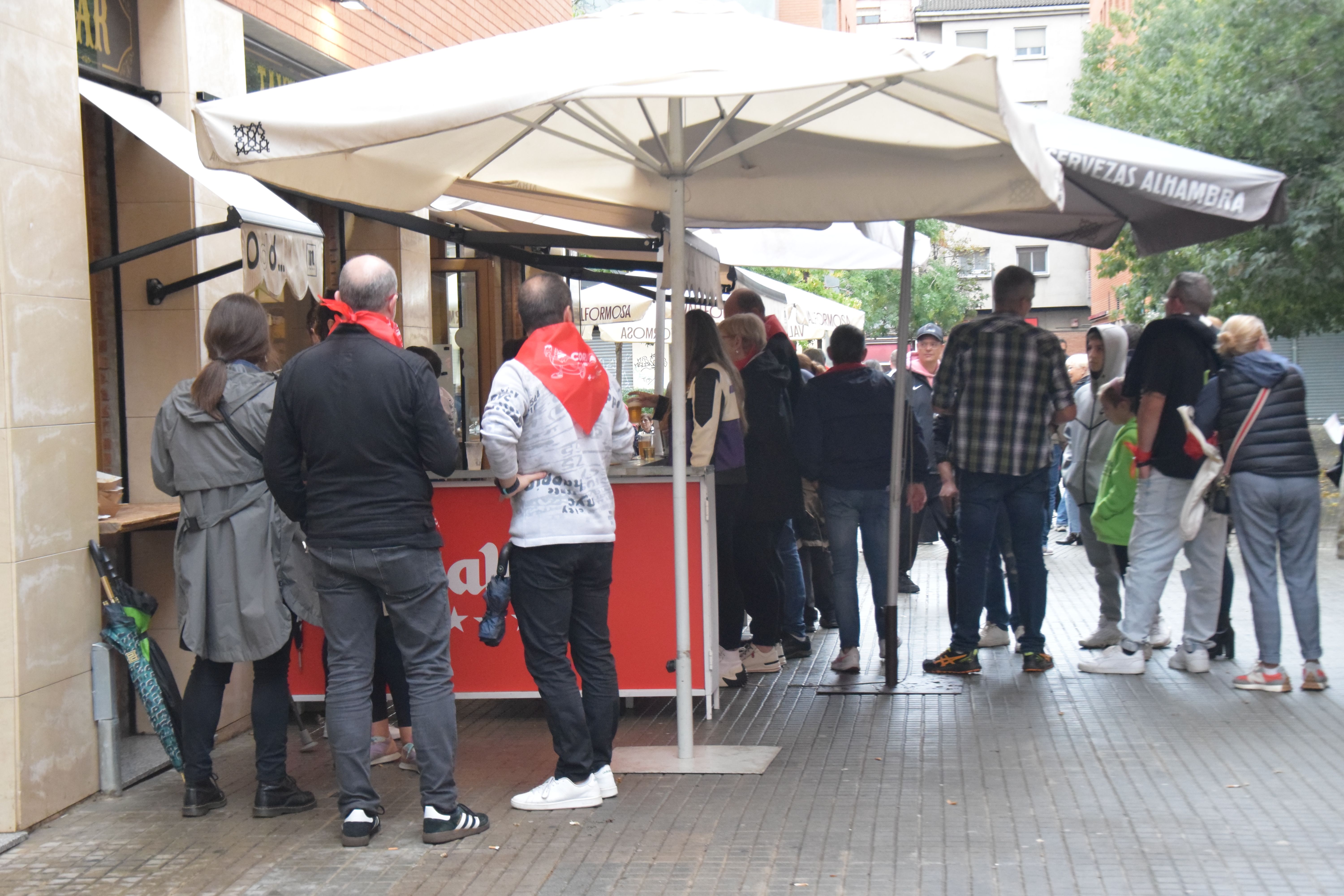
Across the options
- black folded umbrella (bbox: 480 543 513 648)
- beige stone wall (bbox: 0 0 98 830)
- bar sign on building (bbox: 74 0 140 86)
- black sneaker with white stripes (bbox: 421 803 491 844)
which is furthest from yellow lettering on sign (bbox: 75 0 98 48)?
black sneaker with white stripes (bbox: 421 803 491 844)

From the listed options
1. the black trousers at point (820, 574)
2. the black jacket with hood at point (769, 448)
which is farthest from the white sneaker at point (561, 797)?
the black trousers at point (820, 574)

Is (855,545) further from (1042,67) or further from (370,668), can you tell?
(1042,67)

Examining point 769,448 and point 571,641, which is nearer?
point 571,641

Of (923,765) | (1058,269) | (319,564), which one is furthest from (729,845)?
(1058,269)

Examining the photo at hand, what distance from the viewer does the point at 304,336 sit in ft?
28.1

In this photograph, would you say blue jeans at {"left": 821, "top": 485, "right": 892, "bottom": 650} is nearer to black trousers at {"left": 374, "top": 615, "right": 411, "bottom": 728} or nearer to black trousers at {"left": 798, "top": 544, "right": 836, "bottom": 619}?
black trousers at {"left": 798, "top": 544, "right": 836, "bottom": 619}

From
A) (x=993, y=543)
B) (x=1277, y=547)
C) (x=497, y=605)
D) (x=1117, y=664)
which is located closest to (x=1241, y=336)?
(x=1277, y=547)

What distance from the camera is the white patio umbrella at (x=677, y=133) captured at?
435cm

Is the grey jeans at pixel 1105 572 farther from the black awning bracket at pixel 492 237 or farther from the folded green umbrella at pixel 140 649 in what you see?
the folded green umbrella at pixel 140 649

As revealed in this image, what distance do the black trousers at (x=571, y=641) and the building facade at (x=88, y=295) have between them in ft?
5.77

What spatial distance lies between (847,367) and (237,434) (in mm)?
3498

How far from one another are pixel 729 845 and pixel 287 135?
114 inches

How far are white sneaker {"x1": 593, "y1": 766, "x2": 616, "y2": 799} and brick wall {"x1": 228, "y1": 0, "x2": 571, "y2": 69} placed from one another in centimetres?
456

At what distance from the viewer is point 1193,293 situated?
677cm
